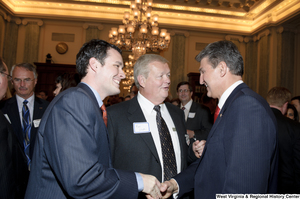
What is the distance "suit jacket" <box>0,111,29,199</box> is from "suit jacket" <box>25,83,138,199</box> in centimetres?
50

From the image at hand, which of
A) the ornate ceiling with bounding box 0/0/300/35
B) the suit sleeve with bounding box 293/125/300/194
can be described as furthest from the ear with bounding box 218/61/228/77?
the ornate ceiling with bounding box 0/0/300/35

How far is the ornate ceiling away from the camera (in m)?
9.24

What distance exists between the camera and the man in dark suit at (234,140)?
1063 millimetres

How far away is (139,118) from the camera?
180cm

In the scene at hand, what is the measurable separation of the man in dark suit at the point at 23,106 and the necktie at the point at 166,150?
175cm

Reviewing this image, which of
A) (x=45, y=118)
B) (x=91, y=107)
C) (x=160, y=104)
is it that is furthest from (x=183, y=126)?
(x=45, y=118)

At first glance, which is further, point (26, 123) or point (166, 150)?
point (26, 123)

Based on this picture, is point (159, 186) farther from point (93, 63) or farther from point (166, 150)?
point (93, 63)

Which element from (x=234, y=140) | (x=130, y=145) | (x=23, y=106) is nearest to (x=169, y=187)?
(x=130, y=145)

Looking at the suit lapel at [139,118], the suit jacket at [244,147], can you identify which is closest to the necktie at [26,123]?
the suit lapel at [139,118]

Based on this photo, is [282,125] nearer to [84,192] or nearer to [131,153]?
[131,153]

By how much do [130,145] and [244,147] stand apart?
0.91 metres

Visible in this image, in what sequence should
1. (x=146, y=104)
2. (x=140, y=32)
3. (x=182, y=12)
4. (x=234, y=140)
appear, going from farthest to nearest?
(x=182, y=12) → (x=140, y=32) → (x=146, y=104) → (x=234, y=140)

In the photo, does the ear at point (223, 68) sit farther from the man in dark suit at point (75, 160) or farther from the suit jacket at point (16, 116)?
the suit jacket at point (16, 116)
